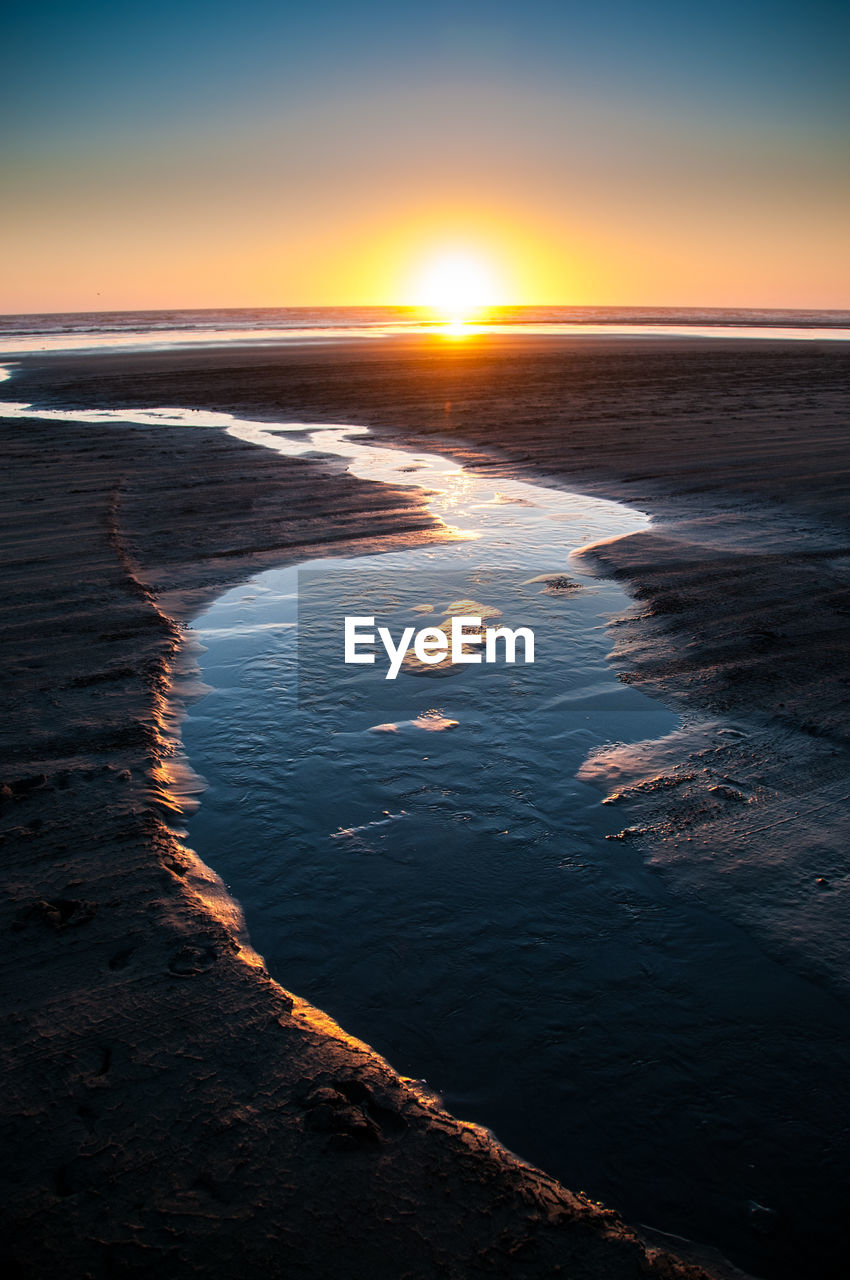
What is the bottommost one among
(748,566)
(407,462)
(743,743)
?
(743,743)

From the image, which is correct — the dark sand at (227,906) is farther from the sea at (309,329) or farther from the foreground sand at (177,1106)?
the sea at (309,329)

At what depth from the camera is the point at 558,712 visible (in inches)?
204

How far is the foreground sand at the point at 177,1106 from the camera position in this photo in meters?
2.15

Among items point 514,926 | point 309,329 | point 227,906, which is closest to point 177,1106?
point 227,906

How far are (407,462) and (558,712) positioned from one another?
9.72 meters

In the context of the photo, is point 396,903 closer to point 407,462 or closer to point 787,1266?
point 787,1266

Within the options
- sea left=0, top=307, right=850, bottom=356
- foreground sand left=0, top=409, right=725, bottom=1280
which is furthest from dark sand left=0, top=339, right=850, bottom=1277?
sea left=0, top=307, right=850, bottom=356

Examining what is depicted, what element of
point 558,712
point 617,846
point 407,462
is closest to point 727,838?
point 617,846

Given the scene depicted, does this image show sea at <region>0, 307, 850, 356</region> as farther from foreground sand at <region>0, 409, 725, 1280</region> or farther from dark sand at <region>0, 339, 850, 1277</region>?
foreground sand at <region>0, 409, 725, 1280</region>

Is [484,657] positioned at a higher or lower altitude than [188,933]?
higher

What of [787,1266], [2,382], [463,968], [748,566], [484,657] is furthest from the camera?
[2,382]

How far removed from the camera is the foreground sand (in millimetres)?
2146

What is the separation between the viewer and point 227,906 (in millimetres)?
3473

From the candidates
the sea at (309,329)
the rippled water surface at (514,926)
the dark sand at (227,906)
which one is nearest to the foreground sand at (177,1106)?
the dark sand at (227,906)
